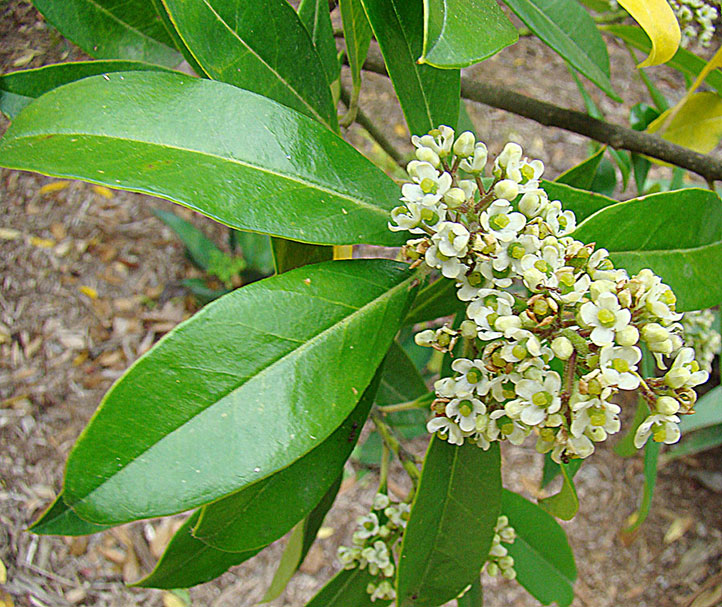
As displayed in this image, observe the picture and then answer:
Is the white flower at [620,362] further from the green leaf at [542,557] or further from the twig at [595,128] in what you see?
the green leaf at [542,557]

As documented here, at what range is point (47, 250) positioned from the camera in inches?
81.9

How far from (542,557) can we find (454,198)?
2.87 ft

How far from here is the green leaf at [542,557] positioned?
Result: 1144mm

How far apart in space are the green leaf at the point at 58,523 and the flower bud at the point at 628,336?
2.18 ft

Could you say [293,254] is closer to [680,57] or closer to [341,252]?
[341,252]

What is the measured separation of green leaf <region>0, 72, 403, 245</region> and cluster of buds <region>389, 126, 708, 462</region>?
0.30ft

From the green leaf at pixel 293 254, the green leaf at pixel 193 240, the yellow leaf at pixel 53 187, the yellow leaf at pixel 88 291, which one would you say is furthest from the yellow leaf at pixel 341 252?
the yellow leaf at pixel 53 187

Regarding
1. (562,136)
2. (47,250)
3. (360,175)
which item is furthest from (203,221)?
(360,175)

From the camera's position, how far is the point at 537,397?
529 mm

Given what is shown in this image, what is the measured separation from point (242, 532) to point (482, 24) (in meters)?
0.56

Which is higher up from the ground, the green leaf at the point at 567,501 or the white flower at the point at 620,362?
the white flower at the point at 620,362

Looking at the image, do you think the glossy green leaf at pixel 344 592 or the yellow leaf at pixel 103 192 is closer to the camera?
the glossy green leaf at pixel 344 592

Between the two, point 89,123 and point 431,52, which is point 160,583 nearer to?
point 89,123

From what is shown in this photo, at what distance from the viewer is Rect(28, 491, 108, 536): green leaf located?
0.80m
